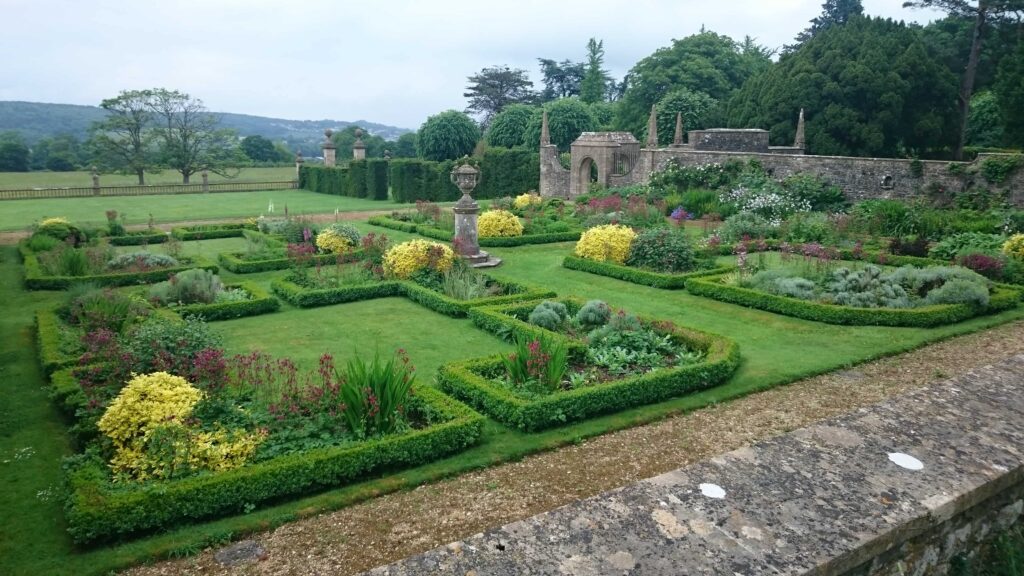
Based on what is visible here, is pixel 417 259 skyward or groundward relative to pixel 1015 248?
groundward

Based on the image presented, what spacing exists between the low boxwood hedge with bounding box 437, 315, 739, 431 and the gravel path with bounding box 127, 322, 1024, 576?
1.39 feet

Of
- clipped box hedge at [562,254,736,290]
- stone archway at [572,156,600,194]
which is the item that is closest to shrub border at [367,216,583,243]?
clipped box hedge at [562,254,736,290]

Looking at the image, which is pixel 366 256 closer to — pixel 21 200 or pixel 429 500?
pixel 429 500

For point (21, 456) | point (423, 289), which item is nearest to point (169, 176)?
point (423, 289)

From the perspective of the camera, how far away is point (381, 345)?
9.60 metres

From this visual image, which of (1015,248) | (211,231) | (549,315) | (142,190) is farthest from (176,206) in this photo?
(1015,248)

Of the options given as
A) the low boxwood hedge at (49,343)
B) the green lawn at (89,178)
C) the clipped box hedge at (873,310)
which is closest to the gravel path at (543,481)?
the clipped box hedge at (873,310)

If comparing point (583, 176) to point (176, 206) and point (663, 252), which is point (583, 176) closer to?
point (663, 252)

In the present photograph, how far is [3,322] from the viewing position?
11.0 m

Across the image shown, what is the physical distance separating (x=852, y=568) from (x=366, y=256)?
12439mm

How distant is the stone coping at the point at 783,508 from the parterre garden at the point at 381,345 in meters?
2.97

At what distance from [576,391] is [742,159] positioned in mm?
17672

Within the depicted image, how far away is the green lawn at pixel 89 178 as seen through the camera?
39888 mm

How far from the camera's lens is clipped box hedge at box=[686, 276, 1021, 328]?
10227 millimetres
